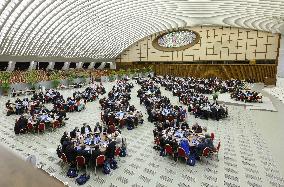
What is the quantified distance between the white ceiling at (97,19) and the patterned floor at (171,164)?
18.6 metres

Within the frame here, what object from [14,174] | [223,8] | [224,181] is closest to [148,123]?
[224,181]

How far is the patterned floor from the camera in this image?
8.66 metres

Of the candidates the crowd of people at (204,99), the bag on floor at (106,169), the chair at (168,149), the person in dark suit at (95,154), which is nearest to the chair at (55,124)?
the person in dark suit at (95,154)

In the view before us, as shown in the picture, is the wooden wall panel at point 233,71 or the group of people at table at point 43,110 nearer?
the group of people at table at point 43,110

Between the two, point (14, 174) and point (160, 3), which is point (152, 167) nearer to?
point (14, 174)

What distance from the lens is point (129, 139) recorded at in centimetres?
1317

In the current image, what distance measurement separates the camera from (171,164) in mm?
10070

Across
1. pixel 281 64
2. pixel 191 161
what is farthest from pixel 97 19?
pixel 191 161

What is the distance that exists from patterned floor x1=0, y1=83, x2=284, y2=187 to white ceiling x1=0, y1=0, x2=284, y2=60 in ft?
61.2

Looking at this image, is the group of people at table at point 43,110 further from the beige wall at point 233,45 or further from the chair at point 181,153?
the beige wall at point 233,45

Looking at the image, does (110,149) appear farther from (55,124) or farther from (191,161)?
(55,124)

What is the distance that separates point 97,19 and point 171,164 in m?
30.3

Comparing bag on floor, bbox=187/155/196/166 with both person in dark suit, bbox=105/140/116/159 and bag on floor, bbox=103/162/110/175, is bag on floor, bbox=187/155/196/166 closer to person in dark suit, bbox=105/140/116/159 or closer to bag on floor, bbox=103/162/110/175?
person in dark suit, bbox=105/140/116/159

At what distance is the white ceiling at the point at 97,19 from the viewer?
3008 cm
